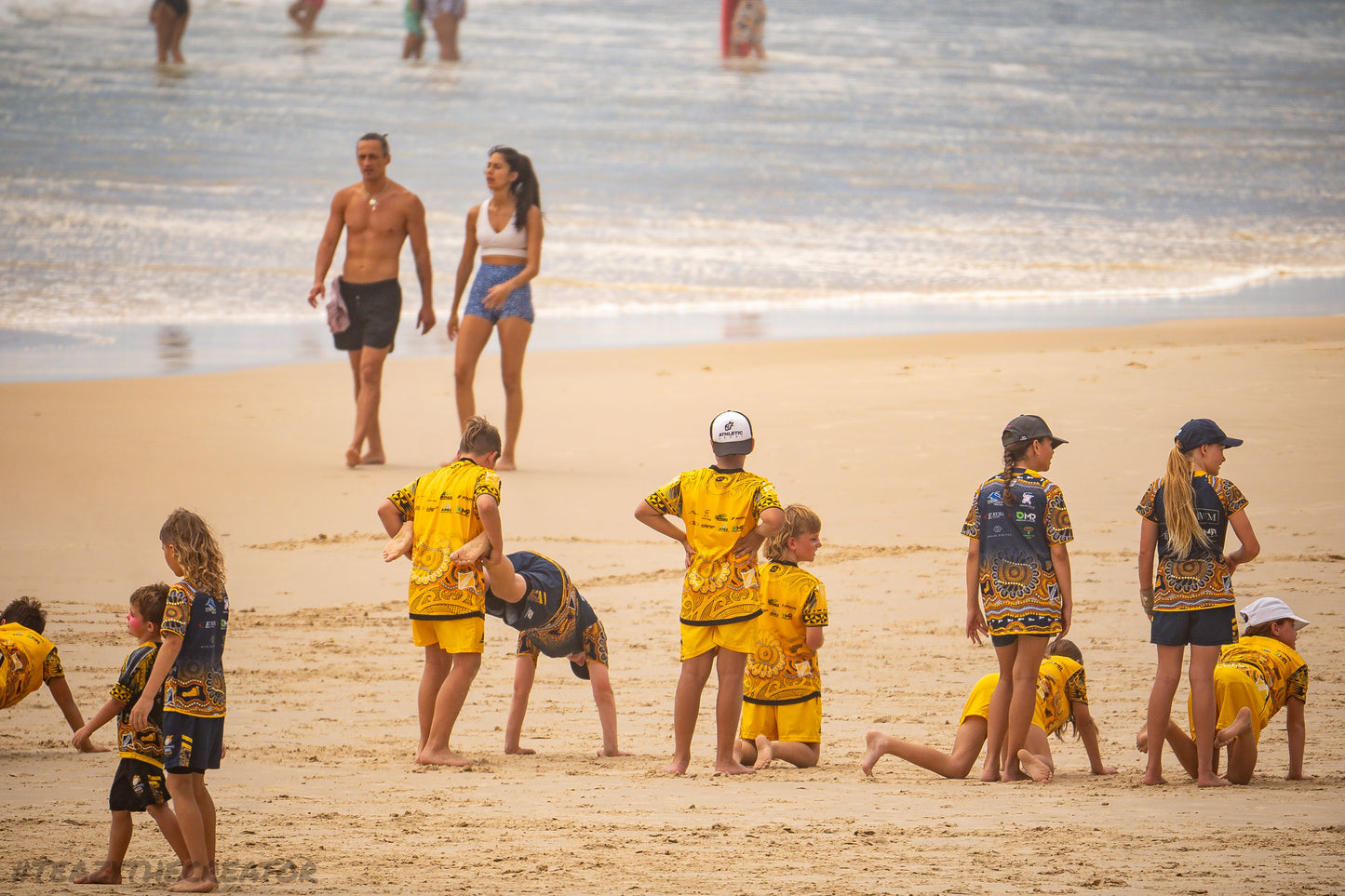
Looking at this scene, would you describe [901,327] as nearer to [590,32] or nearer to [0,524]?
[0,524]

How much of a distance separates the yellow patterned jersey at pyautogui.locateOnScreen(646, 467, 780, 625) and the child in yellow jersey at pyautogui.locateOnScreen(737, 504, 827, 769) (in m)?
0.20

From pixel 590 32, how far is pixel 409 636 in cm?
4210

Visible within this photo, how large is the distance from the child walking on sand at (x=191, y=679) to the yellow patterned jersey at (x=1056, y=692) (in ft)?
9.75

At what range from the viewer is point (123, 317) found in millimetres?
16312

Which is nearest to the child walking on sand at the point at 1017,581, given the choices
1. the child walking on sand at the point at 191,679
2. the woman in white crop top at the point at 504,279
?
the child walking on sand at the point at 191,679

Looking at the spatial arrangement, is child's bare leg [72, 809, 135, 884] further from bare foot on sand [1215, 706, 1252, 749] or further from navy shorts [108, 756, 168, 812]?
bare foot on sand [1215, 706, 1252, 749]

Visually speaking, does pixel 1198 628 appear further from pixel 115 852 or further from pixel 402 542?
pixel 115 852

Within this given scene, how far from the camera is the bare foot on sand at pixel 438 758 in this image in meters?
5.52

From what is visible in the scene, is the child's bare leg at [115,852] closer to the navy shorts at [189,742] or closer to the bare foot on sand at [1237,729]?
the navy shorts at [189,742]

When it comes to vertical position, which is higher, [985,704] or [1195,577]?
[1195,577]

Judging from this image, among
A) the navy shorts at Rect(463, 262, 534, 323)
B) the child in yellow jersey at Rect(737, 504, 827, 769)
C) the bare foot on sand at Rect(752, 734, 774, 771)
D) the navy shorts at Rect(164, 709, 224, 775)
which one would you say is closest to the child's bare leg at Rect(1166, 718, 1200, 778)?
the child in yellow jersey at Rect(737, 504, 827, 769)

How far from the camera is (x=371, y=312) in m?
10.0

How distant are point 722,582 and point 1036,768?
51.5 inches

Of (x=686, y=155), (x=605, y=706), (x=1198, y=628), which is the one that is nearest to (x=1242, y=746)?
(x=1198, y=628)
